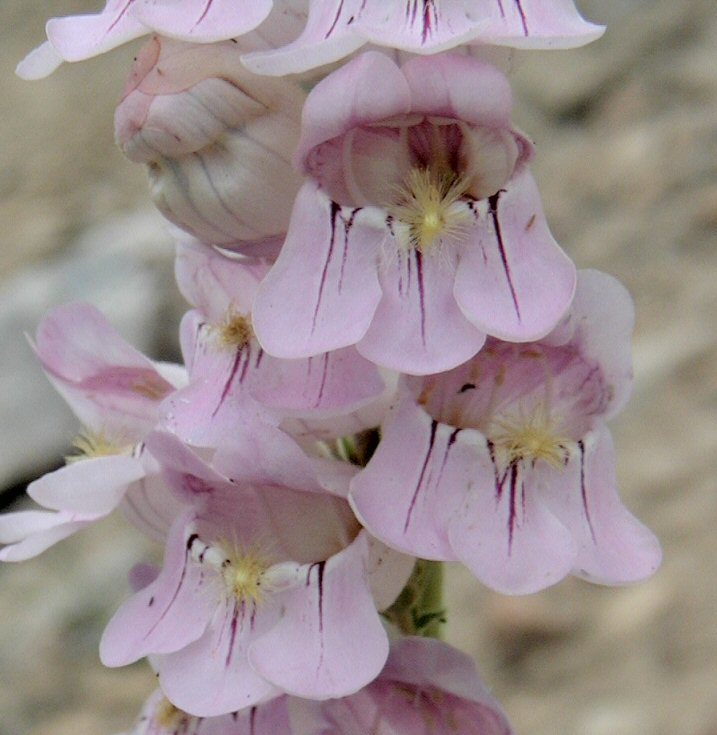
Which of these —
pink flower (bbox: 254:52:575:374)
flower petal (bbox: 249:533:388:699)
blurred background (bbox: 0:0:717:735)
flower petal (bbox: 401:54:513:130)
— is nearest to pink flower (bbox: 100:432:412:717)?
flower petal (bbox: 249:533:388:699)

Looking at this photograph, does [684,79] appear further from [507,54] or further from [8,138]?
[507,54]

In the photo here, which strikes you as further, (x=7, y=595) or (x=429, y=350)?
(x=7, y=595)

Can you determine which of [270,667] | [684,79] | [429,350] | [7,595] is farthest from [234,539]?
[684,79]

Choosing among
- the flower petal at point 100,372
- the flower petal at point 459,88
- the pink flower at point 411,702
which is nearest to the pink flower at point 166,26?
the flower petal at point 459,88

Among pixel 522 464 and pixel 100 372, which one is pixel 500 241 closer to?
pixel 522 464

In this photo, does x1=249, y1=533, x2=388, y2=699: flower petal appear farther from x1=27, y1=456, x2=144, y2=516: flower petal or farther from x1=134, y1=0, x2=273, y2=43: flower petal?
x1=134, y1=0, x2=273, y2=43: flower petal

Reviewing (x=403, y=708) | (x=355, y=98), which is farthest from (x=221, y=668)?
(x=355, y=98)

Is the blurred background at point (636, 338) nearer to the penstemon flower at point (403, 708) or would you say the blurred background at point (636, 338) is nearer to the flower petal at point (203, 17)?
the penstemon flower at point (403, 708)
